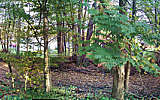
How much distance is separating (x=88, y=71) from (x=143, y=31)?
26.7ft

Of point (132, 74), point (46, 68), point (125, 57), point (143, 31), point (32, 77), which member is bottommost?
point (132, 74)

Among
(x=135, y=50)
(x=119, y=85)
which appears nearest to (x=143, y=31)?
(x=135, y=50)

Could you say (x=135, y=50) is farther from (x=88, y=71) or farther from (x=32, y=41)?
(x=88, y=71)

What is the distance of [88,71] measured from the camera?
36.0 ft

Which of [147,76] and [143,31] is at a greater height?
[143,31]

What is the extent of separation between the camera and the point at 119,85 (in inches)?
156

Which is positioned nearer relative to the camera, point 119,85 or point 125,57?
point 125,57

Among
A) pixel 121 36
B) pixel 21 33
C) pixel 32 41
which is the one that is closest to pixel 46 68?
pixel 32 41

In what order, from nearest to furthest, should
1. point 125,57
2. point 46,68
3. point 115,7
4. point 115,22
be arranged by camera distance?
1. point 115,22
2. point 125,57
3. point 115,7
4. point 46,68

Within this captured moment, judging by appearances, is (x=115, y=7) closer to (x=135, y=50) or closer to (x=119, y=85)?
(x=135, y=50)

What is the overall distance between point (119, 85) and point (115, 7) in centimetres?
192

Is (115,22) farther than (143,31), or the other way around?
(143,31)

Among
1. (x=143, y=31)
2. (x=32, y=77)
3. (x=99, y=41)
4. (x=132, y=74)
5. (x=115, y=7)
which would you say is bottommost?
(x=132, y=74)

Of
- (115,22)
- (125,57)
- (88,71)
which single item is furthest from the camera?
(88,71)
